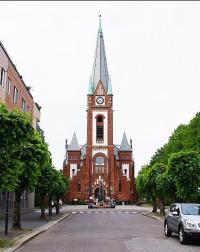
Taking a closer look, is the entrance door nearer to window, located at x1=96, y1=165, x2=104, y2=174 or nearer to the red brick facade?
the red brick facade

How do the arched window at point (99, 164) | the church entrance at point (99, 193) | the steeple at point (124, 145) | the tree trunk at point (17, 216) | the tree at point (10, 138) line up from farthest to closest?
the steeple at point (124, 145)
the arched window at point (99, 164)
the church entrance at point (99, 193)
the tree trunk at point (17, 216)
the tree at point (10, 138)

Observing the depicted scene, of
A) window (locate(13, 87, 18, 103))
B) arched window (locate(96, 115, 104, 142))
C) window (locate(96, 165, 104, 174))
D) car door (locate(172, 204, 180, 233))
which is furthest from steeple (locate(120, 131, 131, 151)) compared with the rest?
car door (locate(172, 204, 180, 233))

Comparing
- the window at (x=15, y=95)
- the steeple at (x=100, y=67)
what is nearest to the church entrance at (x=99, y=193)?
the steeple at (x=100, y=67)

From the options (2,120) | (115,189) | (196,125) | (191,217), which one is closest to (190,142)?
(196,125)

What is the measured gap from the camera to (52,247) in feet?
46.8

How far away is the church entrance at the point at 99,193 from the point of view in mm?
86875

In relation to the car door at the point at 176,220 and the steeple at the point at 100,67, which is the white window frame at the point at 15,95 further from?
the steeple at the point at 100,67

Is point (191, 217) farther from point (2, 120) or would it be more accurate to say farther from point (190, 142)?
point (190, 142)

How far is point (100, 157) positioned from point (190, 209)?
7268 cm

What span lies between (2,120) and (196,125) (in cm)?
4645

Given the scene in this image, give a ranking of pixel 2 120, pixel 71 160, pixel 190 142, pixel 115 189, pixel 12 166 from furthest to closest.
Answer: pixel 71 160 → pixel 115 189 → pixel 190 142 → pixel 12 166 → pixel 2 120

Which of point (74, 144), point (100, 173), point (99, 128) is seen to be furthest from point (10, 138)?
point (74, 144)

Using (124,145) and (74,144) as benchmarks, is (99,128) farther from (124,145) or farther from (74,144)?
(124,145)

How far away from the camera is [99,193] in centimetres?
8725
